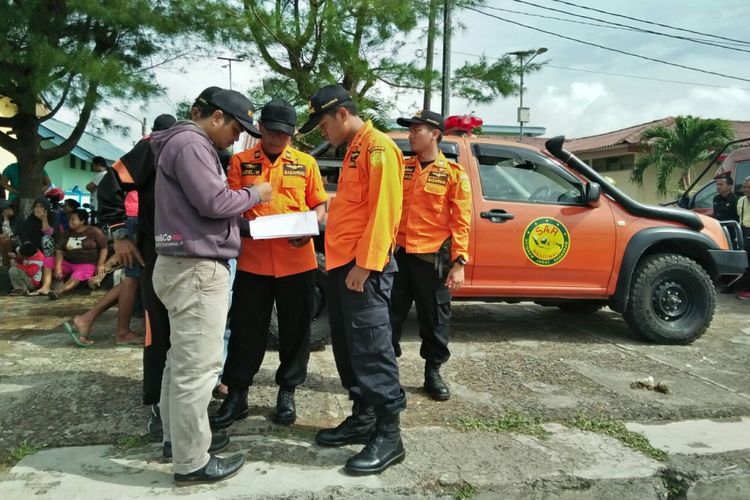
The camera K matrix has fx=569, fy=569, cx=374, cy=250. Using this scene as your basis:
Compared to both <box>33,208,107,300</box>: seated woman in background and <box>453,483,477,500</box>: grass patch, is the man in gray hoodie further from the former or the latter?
<box>33,208,107,300</box>: seated woman in background

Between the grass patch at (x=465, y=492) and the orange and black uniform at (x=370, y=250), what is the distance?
442 mm

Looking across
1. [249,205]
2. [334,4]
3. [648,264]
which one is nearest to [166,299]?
[249,205]

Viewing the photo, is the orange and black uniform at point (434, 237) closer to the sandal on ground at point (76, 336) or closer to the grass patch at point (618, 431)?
the grass patch at point (618, 431)

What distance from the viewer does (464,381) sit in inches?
155

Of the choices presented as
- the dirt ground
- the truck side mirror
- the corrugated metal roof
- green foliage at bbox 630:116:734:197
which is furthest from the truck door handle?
green foliage at bbox 630:116:734:197

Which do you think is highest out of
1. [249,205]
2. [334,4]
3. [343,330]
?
[334,4]

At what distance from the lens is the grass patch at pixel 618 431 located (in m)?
2.90

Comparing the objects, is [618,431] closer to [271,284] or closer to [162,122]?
[271,284]

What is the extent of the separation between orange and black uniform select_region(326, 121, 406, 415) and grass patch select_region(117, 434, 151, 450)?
1157mm

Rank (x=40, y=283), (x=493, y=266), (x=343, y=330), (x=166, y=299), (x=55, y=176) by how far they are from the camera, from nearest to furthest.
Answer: (x=166, y=299) → (x=343, y=330) → (x=493, y=266) → (x=40, y=283) → (x=55, y=176)

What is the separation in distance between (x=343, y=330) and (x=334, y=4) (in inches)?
243

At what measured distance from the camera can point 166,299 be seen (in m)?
2.43

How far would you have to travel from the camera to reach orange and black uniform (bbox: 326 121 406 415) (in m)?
2.61

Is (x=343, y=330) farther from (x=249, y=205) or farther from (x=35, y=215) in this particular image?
(x=35, y=215)
